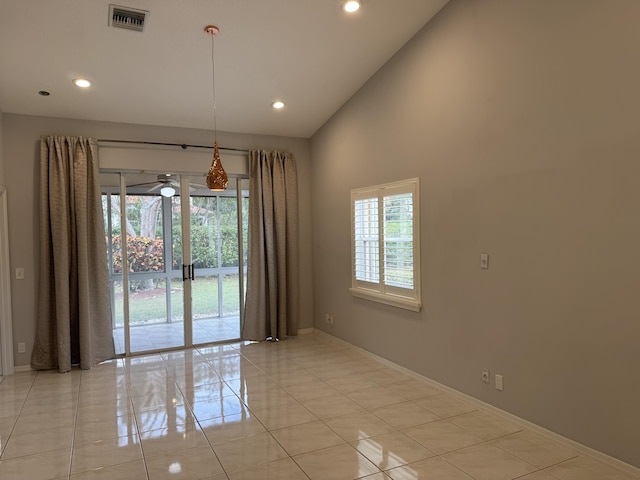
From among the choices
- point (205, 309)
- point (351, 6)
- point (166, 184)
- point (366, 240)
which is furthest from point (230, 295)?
point (351, 6)

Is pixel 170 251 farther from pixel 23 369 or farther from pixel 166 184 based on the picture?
pixel 23 369

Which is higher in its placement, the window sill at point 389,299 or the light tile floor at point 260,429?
the window sill at point 389,299

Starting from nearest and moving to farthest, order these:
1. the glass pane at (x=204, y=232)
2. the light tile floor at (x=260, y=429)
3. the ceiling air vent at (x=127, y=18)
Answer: the light tile floor at (x=260, y=429)
the ceiling air vent at (x=127, y=18)
the glass pane at (x=204, y=232)

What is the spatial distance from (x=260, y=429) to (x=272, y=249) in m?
3.00

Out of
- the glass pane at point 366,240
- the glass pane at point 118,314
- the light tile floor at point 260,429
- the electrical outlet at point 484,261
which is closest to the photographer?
the light tile floor at point 260,429

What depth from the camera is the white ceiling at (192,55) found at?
11.5 feet

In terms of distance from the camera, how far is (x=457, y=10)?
373 centimetres

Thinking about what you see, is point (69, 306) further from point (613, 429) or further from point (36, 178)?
point (613, 429)

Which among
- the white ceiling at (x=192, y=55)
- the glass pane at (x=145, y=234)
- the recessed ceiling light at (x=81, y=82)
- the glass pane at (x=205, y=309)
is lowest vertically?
the glass pane at (x=205, y=309)

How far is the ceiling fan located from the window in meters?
2.34

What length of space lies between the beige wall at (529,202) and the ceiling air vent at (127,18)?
8.03 feet

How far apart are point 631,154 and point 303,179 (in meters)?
4.38

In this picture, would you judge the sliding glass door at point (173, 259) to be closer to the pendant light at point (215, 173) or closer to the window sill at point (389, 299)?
the window sill at point (389, 299)

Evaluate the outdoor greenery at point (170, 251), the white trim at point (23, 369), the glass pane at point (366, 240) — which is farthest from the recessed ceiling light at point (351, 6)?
the white trim at point (23, 369)
